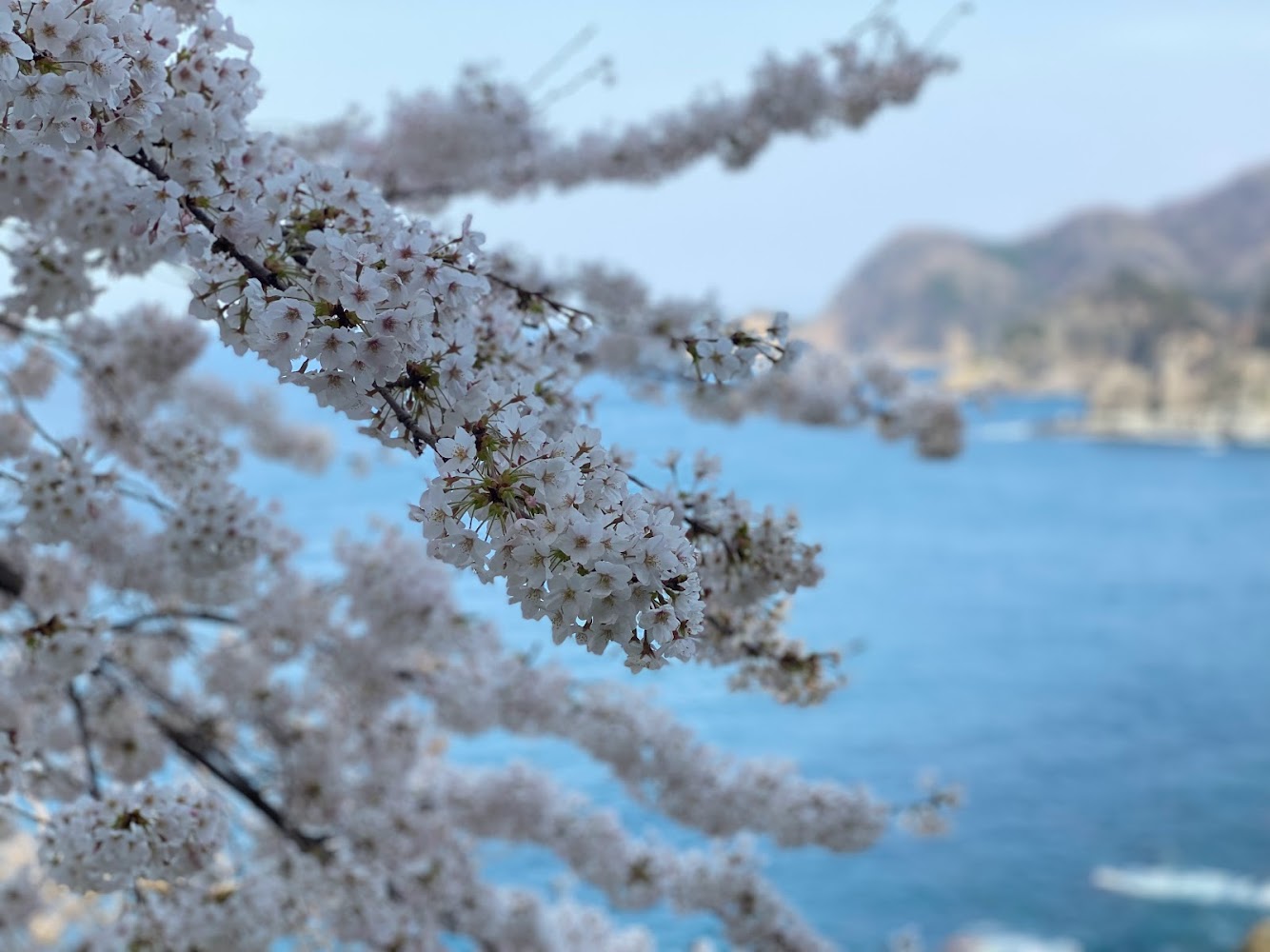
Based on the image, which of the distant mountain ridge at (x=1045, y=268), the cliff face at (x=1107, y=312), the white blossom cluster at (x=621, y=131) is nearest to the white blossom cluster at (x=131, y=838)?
the white blossom cluster at (x=621, y=131)

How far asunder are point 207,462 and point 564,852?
1527mm

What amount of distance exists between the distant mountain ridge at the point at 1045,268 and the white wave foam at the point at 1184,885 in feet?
87.7

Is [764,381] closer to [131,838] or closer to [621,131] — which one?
[621,131]

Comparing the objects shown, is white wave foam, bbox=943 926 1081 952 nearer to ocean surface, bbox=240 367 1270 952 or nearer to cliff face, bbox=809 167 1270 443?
ocean surface, bbox=240 367 1270 952

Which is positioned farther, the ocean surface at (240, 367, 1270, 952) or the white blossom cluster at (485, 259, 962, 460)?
the ocean surface at (240, 367, 1270, 952)

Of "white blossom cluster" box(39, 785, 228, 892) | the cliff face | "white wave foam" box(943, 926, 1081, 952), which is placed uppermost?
the cliff face

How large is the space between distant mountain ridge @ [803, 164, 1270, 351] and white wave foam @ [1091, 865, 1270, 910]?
26.7m

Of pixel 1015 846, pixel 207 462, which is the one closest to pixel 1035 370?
pixel 1015 846

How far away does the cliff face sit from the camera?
33.8 meters

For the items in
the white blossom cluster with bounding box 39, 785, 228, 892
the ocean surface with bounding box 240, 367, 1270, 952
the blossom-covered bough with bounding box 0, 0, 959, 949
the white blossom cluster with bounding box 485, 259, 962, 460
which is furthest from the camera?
the ocean surface with bounding box 240, 367, 1270, 952

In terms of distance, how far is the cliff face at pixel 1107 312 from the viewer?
111 ft

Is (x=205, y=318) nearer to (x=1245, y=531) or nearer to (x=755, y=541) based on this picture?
(x=755, y=541)

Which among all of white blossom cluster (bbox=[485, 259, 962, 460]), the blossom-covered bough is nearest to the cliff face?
white blossom cluster (bbox=[485, 259, 962, 460])

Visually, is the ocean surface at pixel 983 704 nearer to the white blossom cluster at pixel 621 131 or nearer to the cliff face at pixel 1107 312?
the white blossom cluster at pixel 621 131
